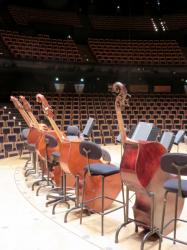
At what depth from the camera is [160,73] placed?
647 inches

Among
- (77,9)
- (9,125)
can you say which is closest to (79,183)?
(9,125)

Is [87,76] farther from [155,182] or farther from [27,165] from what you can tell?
[155,182]

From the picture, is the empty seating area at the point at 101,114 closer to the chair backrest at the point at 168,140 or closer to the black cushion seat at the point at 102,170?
the chair backrest at the point at 168,140

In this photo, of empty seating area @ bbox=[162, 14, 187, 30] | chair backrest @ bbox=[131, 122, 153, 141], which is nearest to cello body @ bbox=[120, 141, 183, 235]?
chair backrest @ bbox=[131, 122, 153, 141]

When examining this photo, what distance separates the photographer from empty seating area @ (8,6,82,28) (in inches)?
678

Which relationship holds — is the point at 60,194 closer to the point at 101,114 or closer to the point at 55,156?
the point at 55,156

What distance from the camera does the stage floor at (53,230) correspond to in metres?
3.30

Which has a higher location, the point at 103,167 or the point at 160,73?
the point at 160,73

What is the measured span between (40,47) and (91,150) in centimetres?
1316

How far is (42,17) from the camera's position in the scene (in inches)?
704

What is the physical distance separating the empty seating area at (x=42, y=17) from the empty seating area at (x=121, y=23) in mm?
1072

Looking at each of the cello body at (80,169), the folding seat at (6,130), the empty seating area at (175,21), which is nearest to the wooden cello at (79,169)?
the cello body at (80,169)

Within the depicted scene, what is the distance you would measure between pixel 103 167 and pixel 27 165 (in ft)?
13.0

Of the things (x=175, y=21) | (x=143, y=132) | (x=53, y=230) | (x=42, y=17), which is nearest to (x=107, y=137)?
(x=143, y=132)
